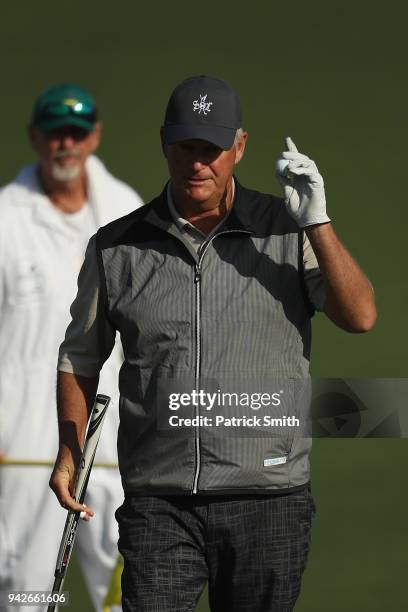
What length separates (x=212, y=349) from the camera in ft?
12.4

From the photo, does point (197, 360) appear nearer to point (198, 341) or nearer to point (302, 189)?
point (198, 341)

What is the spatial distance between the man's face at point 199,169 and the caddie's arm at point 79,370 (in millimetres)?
273

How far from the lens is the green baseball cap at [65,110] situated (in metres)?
5.94

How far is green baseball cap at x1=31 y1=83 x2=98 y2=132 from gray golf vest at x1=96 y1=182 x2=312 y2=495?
2.10 meters

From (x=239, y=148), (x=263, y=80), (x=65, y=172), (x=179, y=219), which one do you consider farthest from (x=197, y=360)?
(x=263, y=80)

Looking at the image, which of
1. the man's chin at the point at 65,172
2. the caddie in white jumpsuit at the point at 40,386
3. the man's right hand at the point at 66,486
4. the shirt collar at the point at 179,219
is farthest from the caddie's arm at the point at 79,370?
the man's chin at the point at 65,172

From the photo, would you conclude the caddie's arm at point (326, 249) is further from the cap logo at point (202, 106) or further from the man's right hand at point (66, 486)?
the man's right hand at point (66, 486)

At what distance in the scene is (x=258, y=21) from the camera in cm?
980

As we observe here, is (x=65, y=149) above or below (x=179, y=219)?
above

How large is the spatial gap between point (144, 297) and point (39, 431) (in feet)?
6.02

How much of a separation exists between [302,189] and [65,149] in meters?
2.39

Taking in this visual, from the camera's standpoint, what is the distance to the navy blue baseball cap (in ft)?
12.5

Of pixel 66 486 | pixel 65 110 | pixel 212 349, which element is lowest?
pixel 66 486

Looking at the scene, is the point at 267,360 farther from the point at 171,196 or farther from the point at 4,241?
the point at 4,241
